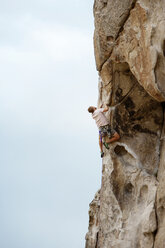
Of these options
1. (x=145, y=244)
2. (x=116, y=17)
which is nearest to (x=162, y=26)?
(x=116, y=17)

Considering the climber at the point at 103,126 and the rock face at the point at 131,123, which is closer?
the rock face at the point at 131,123

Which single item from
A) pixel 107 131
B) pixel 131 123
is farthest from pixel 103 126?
pixel 131 123

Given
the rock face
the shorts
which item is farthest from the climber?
the rock face

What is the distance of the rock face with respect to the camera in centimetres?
1020

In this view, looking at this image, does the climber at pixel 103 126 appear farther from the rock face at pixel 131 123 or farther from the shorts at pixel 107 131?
the rock face at pixel 131 123

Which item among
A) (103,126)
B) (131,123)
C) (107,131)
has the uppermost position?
(131,123)

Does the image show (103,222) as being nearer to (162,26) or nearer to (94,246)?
(94,246)

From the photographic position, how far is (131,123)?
39.7 ft

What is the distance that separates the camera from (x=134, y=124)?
12078 mm

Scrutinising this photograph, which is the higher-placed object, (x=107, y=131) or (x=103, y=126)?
(x=103, y=126)

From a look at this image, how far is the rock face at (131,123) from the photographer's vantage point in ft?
33.5

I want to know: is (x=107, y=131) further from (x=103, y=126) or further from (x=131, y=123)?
(x=131, y=123)

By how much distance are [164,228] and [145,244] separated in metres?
0.79

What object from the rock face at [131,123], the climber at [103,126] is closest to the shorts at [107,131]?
the climber at [103,126]
